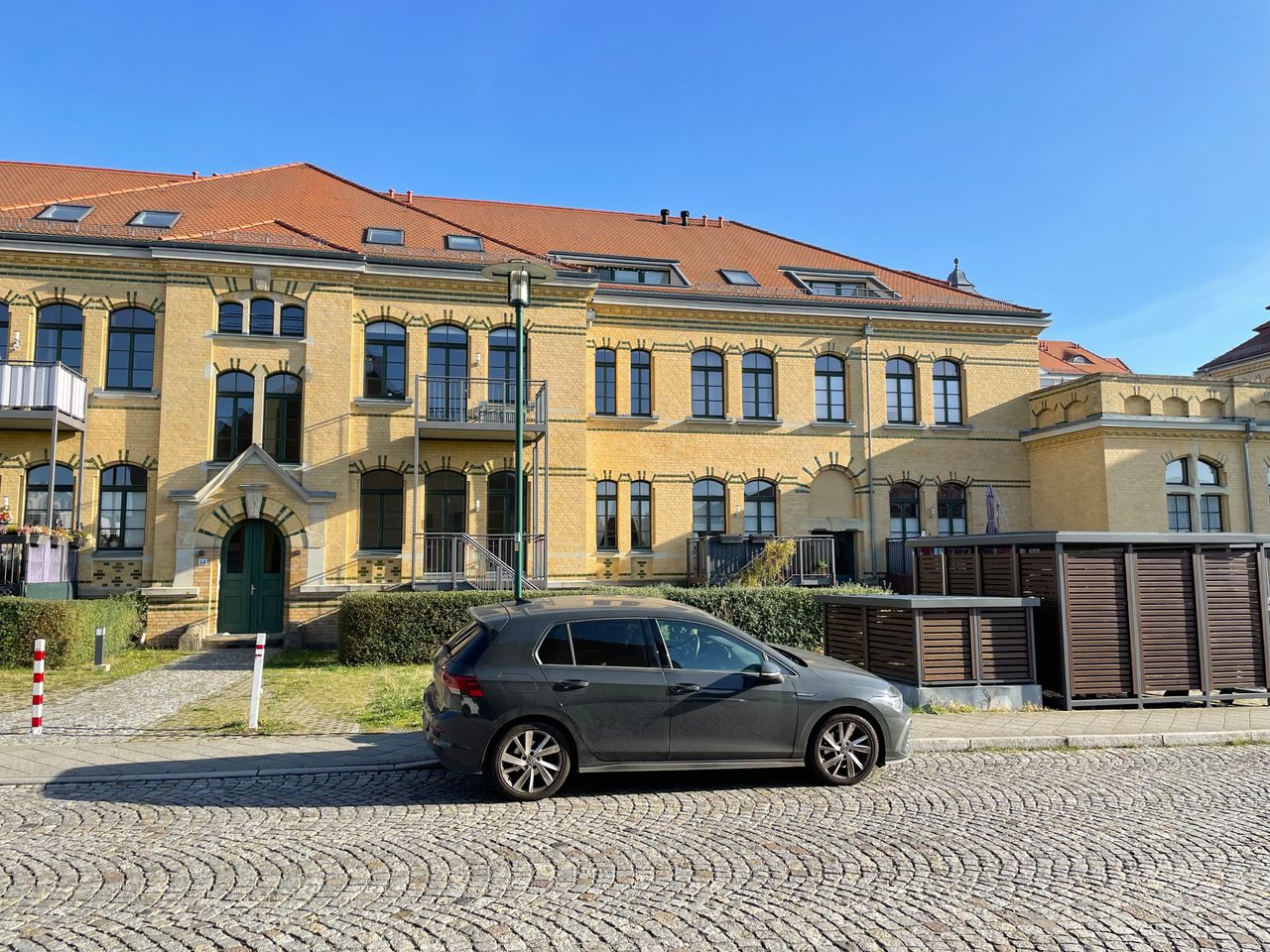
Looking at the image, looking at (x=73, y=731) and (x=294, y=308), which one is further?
(x=294, y=308)

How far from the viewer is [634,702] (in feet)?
23.3

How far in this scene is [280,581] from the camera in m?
19.5

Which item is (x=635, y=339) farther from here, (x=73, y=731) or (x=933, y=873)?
(x=933, y=873)

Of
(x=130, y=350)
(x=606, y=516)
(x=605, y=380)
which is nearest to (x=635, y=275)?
(x=605, y=380)

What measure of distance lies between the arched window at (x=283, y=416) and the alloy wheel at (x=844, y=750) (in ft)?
51.6

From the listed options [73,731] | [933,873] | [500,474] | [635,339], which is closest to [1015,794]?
[933,873]

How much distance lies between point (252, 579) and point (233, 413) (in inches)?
147

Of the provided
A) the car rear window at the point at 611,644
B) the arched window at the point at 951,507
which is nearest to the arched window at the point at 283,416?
the car rear window at the point at 611,644

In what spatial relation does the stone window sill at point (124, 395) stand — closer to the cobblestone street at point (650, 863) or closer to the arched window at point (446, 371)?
the arched window at point (446, 371)

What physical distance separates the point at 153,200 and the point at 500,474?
11.0 meters

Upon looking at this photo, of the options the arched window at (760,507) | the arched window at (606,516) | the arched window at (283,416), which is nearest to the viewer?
the arched window at (283,416)

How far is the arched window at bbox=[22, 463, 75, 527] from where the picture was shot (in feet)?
61.9

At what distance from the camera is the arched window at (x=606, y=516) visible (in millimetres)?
22422

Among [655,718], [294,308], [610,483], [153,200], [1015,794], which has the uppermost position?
[153,200]
